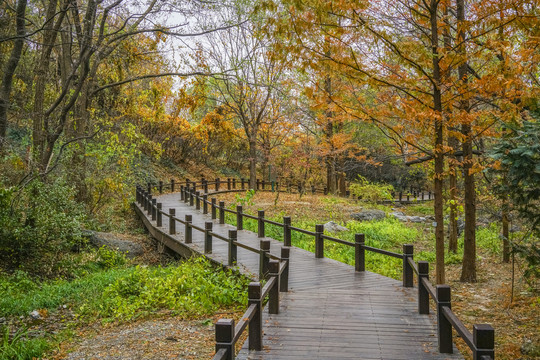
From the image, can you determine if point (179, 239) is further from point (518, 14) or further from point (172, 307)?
point (518, 14)

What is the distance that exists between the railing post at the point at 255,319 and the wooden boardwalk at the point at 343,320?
106 mm

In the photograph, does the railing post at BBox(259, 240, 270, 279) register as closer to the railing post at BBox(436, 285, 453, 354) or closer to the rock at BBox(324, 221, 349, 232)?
the railing post at BBox(436, 285, 453, 354)

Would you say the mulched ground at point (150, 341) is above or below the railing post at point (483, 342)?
below

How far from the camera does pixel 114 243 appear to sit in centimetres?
1441

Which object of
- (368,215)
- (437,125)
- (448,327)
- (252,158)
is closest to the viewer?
(448,327)

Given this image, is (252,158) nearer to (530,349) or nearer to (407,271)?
(407,271)

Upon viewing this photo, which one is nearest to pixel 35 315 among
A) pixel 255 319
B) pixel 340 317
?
pixel 255 319

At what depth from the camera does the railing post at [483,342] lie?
12.8ft

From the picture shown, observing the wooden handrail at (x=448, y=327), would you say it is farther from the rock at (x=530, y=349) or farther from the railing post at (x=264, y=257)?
the railing post at (x=264, y=257)

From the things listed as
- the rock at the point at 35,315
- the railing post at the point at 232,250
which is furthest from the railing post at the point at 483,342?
the rock at the point at 35,315

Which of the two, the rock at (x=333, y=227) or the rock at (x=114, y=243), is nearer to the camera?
the rock at (x=114, y=243)

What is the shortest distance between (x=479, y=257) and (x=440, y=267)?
673cm

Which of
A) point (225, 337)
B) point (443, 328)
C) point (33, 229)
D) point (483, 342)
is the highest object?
point (33, 229)

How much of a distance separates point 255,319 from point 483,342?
2.57 meters
